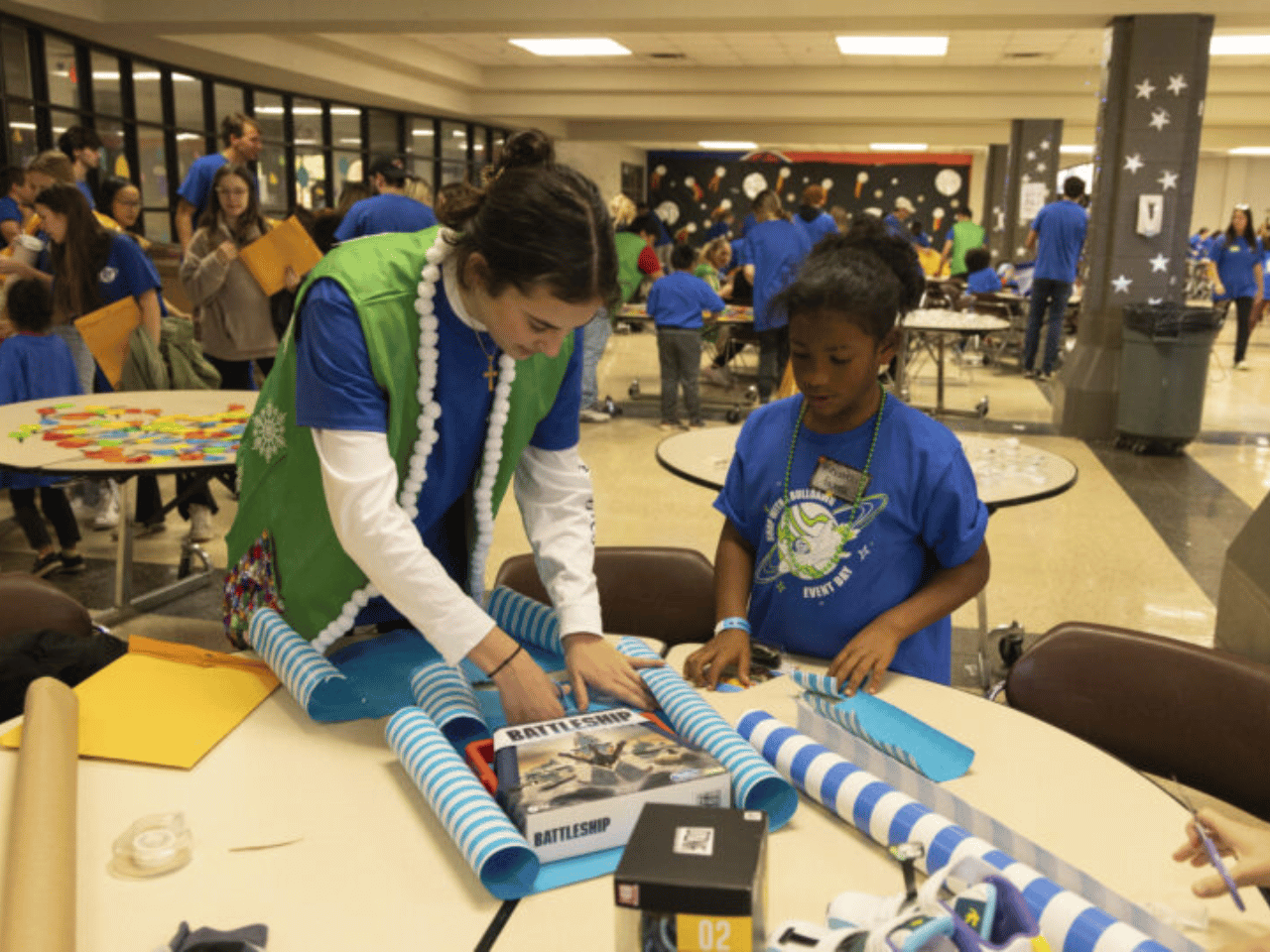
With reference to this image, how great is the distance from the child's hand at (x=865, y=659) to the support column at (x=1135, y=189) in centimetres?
652

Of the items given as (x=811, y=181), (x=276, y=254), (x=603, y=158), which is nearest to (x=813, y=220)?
(x=276, y=254)

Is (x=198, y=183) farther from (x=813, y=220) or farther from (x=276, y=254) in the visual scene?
(x=813, y=220)

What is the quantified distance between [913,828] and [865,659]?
0.48 meters

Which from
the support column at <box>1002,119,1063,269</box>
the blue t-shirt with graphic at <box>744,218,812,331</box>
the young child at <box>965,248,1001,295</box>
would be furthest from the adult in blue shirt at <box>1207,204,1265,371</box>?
the blue t-shirt with graphic at <box>744,218,812,331</box>

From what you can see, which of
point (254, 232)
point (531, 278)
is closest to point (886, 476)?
point (531, 278)

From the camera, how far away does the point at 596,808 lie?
1.15 meters

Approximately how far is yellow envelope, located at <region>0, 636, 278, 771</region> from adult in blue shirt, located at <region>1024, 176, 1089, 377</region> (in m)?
9.46

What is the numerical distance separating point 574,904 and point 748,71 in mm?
13721

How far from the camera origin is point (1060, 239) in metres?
9.74

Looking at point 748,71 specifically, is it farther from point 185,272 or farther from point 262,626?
point 262,626

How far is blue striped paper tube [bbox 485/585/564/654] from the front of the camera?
1699 millimetres

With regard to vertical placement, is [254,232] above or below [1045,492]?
above

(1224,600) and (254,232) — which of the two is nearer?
(1224,600)

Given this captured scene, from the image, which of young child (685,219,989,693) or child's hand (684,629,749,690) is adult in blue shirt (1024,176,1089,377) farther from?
child's hand (684,629,749,690)
